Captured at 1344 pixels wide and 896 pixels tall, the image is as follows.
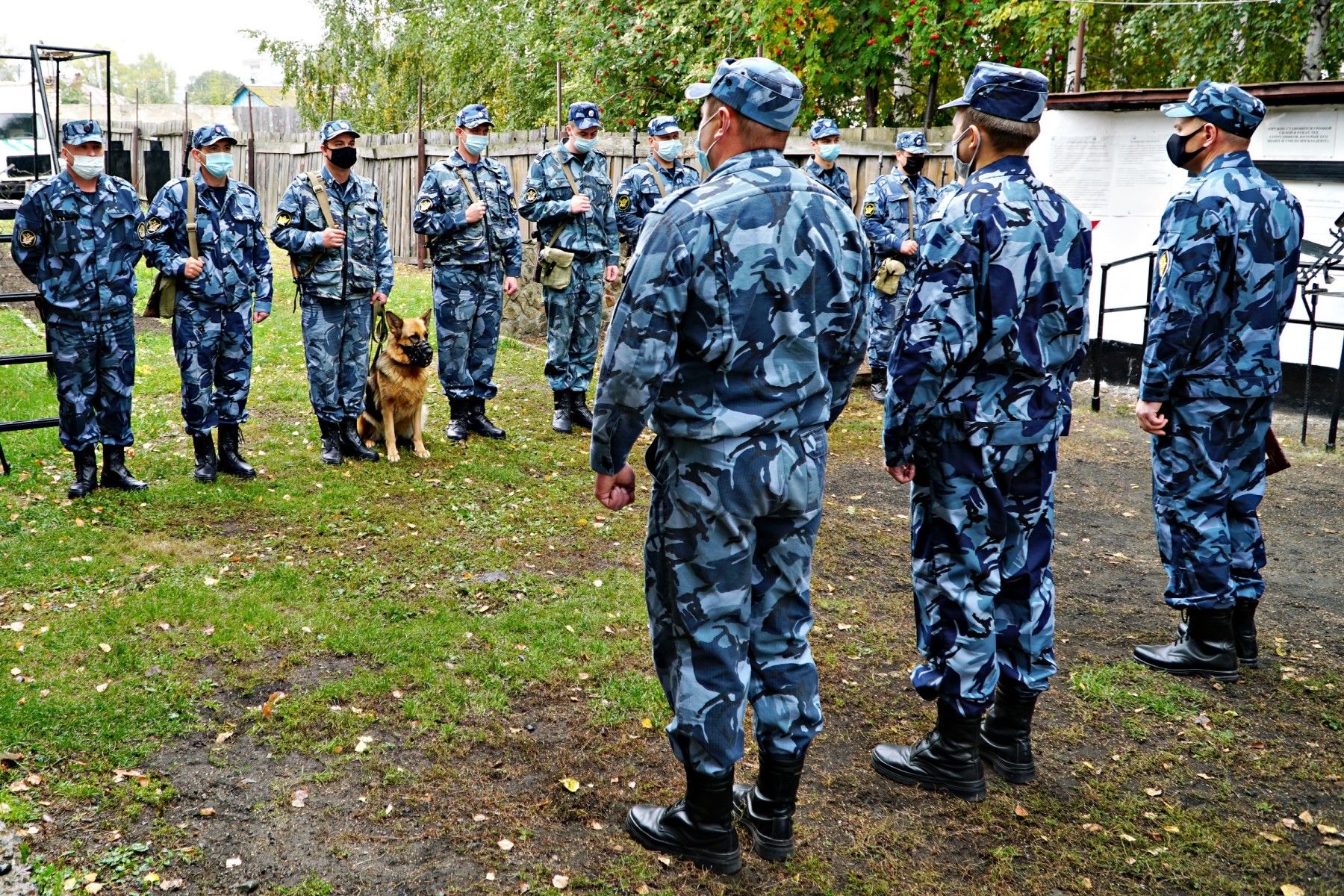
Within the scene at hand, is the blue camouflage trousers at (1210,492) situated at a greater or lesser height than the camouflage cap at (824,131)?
lesser

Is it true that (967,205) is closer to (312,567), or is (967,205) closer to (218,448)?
(312,567)

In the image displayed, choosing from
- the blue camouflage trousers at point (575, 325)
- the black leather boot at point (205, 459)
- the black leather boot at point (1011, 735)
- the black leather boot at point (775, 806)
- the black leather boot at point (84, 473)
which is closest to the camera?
the black leather boot at point (775, 806)

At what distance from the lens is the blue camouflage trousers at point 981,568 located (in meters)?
3.71

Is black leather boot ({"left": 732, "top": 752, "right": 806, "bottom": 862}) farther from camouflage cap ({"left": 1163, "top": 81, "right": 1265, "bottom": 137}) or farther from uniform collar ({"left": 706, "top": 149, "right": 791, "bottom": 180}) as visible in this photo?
camouflage cap ({"left": 1163, "top": 81, "right": 1265, "bottom": 137})

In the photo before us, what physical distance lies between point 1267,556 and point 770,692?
184 inches

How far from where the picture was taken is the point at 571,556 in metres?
6.23

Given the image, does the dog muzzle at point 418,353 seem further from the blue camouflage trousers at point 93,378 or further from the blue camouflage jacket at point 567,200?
the blue camouflage trousers at point 93,378

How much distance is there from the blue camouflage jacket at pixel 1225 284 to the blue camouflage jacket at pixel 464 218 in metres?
5.06

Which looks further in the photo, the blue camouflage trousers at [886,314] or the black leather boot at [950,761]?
the blue camouflage trousers at [886,314]

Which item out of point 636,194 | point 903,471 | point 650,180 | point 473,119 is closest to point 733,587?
point 903,471

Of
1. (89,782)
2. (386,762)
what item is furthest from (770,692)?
(89,782)

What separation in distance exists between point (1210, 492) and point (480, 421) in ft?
18.0

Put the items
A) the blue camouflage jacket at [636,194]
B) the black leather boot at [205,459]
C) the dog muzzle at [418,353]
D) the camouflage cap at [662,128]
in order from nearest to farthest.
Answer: the black leather boot at [205,459] < the dog muzzle at [418,353] < the blue camouflage jacket at [636,194] < the camouflage cap at [662,128]

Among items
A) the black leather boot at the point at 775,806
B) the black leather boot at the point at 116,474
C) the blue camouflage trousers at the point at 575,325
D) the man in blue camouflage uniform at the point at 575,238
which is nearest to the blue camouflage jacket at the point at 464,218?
the man in blue camouflage uniform at the point at 575,238
